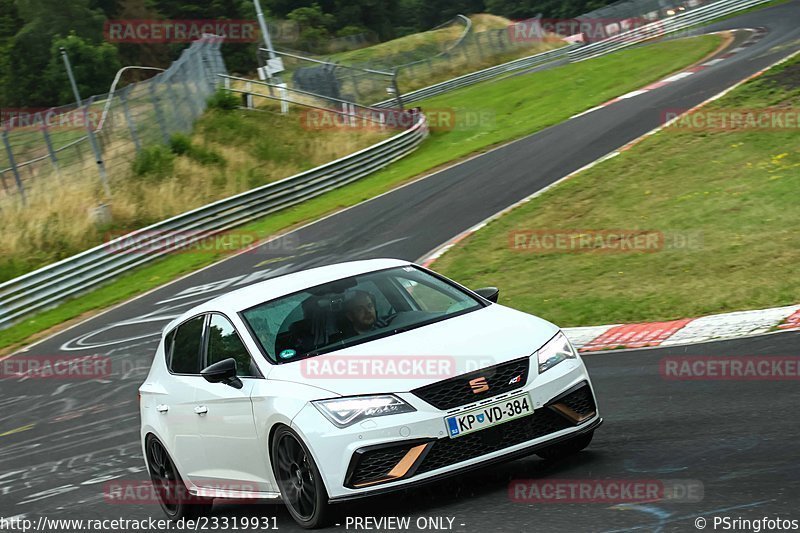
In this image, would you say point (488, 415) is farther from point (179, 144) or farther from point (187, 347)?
point (179, 144)

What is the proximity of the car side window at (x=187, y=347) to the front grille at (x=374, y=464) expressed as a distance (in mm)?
1959

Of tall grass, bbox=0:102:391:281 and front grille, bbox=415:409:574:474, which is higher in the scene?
front grille, bbox=415:409:574:474

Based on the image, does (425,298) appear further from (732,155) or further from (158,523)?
(732,155)

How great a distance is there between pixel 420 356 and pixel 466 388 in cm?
37

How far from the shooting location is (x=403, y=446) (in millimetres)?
6066

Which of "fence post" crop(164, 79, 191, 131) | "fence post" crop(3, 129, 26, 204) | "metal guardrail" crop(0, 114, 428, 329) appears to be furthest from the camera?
"fence post" crop(164, 79, 191, 131)

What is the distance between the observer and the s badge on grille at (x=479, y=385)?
6146 millimetres

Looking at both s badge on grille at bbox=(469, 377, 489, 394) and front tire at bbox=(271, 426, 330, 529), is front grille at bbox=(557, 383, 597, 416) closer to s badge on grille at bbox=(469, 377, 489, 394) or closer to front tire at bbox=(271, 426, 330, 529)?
s badge on grille at bbox=(469, 377, 489, 394)

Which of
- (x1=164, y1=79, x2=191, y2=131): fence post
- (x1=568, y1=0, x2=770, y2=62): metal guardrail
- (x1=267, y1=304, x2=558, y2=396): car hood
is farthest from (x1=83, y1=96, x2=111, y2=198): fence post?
(x1=568, y1=0, x2=770, y2=62): metal guardrail

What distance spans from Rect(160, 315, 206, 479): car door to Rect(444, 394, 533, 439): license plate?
2133 millimetres

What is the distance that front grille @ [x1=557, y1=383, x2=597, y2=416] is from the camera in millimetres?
6529

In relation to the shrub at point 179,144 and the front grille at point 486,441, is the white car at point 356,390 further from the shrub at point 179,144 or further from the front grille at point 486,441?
the shrub at point 179,144

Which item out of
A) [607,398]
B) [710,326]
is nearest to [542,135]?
[710,326]

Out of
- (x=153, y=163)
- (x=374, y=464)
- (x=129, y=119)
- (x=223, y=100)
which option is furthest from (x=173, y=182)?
(x=374, y=464)
